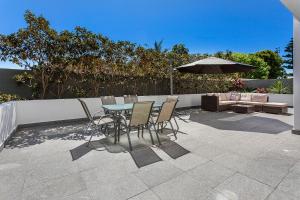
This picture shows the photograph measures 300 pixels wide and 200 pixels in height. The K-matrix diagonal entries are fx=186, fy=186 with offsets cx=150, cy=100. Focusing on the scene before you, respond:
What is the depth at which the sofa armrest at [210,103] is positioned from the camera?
8883 millimetres

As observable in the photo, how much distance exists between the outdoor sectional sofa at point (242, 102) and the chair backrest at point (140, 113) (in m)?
5.82

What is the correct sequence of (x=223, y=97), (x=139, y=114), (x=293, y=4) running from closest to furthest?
(x=293, y=4) → (x=139, y=114) → (x=223, y=97)

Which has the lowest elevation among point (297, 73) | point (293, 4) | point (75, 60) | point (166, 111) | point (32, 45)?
point (166, 111)

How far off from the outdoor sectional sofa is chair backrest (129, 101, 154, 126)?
5.82 meters

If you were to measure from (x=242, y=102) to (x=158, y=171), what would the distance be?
322 inches

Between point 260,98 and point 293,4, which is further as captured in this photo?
point 260,98

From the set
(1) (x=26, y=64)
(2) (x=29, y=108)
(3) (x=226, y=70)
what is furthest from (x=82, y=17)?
(3) (x=226, y=70)

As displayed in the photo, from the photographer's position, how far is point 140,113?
391 centimetres

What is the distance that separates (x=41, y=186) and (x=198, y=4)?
9728 mm

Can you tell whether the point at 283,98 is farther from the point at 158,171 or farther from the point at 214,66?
A: the point at 158,171

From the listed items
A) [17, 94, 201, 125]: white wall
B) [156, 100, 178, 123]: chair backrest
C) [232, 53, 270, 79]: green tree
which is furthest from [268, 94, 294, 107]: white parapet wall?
[232, 53, 270, 79]: green tree

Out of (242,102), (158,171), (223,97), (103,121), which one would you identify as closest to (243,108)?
(242,102)

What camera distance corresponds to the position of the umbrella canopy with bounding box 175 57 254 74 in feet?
23.2

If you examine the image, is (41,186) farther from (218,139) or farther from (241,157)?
(218,139)
